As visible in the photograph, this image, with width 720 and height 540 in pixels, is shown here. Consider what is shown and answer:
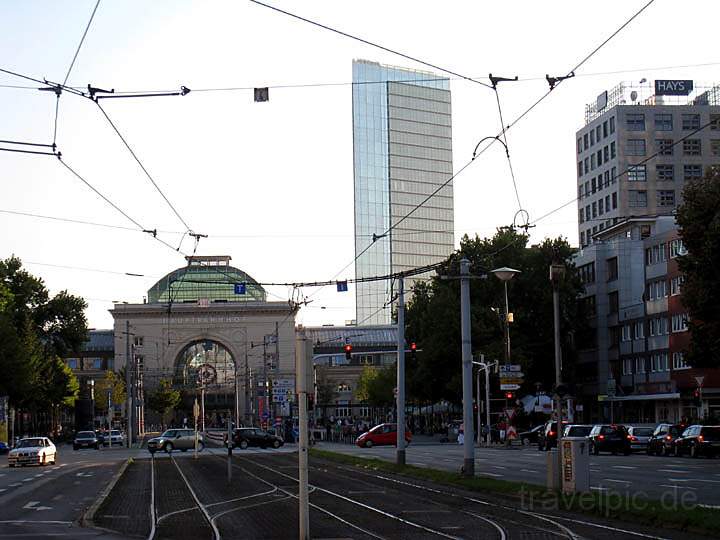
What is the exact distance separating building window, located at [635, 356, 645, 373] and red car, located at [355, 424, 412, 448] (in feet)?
64.5

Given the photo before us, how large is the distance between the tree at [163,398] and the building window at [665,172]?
60.5 metres

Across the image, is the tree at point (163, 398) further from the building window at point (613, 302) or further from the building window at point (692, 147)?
the building window at point (692, 147)

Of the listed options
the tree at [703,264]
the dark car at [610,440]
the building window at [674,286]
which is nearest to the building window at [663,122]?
the building window at [674,286]

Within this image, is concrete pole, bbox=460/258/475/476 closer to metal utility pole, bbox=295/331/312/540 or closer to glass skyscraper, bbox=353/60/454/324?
metal utility pole, bbox=295/331/312/540

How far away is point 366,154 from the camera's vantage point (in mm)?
192875

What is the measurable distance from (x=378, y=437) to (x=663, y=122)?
50982 mm

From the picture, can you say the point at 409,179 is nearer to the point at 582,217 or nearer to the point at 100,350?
the point at 100,350

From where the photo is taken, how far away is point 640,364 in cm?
8150

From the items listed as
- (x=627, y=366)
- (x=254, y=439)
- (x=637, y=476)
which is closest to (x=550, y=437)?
(x=254, y=439)

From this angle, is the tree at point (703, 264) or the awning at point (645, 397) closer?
the tree at point (703, 264)

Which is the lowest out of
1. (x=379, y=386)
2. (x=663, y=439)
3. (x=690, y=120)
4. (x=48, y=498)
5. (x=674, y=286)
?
(x=663, y=439)

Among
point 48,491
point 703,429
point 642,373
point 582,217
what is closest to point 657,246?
point 642,373

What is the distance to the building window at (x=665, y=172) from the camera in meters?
108

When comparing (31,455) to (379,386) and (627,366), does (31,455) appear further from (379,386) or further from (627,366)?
(379,386)
